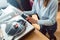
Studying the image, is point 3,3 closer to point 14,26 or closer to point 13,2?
point 13,2

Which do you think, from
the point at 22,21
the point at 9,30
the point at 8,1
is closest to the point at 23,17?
the point at 22,21

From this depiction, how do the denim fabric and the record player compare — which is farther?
the denim fabric

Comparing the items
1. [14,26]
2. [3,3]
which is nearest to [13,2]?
[3,3]

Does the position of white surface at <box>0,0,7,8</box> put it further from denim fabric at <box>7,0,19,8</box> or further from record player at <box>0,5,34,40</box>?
record player at <box>0,5,34,40</box>

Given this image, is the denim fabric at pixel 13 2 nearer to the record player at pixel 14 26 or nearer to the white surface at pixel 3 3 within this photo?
the white surface at pixel 3 3

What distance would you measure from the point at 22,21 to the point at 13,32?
13cm

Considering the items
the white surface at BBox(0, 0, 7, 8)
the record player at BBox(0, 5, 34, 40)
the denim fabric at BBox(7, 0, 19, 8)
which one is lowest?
the record player at BBox(0, 5, 34, 40)

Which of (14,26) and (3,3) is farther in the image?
(3,3)

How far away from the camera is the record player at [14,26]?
3.00 feet

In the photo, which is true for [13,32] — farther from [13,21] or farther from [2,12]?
[2,12]

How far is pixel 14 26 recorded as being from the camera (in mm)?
938

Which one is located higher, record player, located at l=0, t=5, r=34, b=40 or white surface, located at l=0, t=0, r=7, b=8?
white surface, located at l=0, t=0, r=7, b=8

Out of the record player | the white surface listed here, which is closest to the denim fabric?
the white surface

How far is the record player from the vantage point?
91 centimetres
